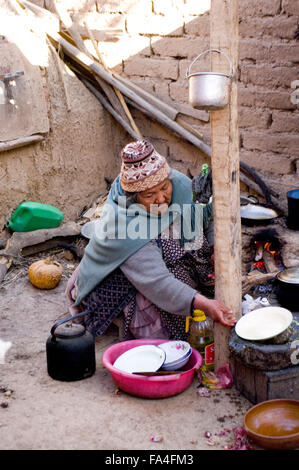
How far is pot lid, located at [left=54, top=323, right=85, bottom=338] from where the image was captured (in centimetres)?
362

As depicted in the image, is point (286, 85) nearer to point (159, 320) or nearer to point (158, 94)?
point (158, 94)

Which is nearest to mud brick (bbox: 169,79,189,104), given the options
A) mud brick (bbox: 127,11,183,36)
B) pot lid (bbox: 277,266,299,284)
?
mud brick (bbox: 127,11,183,36)

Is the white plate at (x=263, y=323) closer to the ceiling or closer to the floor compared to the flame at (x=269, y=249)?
closer to the ceiling

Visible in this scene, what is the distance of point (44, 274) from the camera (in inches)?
199

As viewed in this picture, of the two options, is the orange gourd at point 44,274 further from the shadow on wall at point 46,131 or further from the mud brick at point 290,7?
the mud brick at point 290,7

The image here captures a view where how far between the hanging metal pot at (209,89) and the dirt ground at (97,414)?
1.63m

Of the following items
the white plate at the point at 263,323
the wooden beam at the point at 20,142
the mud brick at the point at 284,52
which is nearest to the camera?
the white plate at the point at 263,323

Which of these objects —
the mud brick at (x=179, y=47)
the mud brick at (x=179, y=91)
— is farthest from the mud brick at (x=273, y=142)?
the mud brick at (x=179, y=47)

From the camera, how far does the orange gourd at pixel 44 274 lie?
505 centimetres

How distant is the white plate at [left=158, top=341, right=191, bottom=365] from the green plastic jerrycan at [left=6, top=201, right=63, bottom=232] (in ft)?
7.73

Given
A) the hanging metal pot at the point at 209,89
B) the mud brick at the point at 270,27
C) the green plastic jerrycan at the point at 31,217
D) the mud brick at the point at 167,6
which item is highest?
Result: the mud brick at the point at 167,6

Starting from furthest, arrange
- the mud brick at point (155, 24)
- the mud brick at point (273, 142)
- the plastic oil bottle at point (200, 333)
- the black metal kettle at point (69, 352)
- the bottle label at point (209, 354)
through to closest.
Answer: the mud brick at point (155, 24), the mud brick at point (273, 142), the plastic oil bottle at point (200, 333), the bottle label at point (209, 354), the black metal kettle at point (69, 352)

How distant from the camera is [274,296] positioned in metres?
4.20
